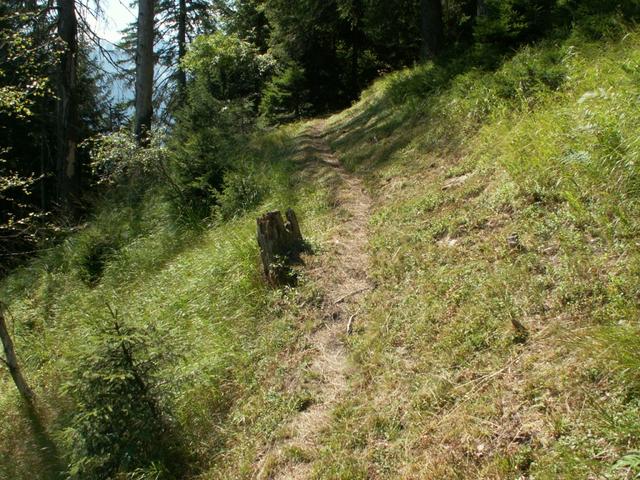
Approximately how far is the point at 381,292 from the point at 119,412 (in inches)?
108

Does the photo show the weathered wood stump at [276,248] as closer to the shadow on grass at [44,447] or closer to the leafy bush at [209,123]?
the shadow on grass at [44,447]

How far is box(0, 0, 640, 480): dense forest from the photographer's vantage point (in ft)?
10.6

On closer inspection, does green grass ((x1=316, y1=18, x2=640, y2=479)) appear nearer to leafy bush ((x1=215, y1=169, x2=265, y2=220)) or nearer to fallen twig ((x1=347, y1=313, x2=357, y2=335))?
fallen twig ((x1=347, y1=313, x2=357, y2=335))

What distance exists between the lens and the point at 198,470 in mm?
4398

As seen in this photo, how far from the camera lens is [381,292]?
5324mm

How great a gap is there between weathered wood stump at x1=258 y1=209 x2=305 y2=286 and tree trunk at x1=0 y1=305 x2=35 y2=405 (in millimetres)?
3450

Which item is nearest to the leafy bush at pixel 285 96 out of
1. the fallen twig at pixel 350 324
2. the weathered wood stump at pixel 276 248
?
the weathered wood stump at pixel 276 248

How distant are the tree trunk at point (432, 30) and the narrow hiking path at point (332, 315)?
5710 millimetres

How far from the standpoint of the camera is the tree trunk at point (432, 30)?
41.4 feet

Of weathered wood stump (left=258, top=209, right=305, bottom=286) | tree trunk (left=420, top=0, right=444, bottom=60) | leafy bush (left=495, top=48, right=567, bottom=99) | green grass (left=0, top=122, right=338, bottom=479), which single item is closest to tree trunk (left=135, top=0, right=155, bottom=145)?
green grass (left=0, top=122, right=338, bottom=479)

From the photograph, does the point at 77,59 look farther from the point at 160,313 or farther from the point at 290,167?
the point at 160,313

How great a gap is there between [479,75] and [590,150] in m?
5.06

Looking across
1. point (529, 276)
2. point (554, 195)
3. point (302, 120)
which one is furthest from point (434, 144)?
point (302, 120)

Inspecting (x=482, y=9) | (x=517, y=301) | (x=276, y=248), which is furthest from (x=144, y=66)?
(x=517, y=301)
